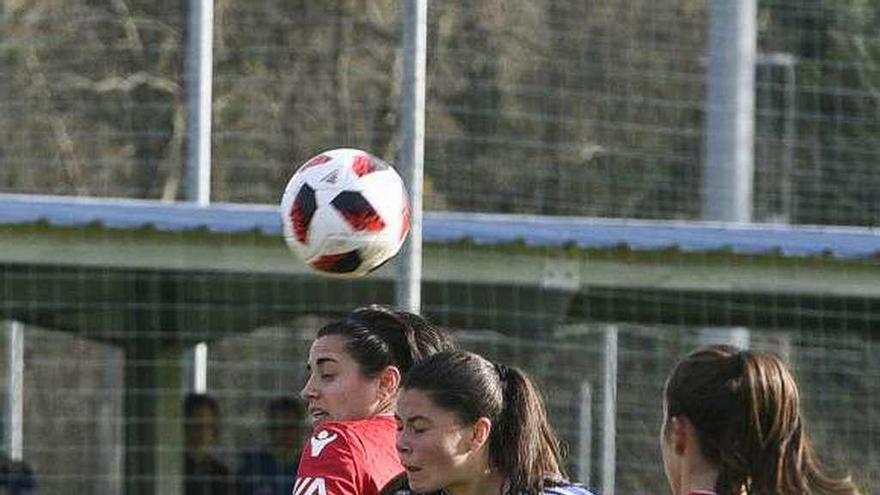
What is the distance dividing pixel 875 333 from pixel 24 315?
4075 mm

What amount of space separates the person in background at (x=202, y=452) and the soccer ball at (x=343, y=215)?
417cm

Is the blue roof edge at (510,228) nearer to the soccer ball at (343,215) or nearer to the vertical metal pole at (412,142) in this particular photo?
the vertical metal pole at (412,142)

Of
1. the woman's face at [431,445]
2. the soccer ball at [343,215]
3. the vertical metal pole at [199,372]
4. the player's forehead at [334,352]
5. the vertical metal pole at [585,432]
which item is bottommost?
the vertical metal pole at [585,432]

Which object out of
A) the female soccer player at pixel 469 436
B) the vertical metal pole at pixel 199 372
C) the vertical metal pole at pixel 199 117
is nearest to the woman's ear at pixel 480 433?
the female soccer player at pixel 469 436

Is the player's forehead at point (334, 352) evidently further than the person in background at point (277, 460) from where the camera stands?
No

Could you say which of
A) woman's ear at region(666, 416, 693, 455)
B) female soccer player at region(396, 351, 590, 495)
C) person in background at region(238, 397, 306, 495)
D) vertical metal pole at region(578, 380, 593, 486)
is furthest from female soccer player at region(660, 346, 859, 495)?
vertical metal pole at region(578, 380, 593, 486)

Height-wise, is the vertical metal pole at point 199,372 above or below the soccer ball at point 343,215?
below

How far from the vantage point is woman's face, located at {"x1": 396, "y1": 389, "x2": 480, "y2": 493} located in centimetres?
384

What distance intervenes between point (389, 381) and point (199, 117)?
15.8 feet

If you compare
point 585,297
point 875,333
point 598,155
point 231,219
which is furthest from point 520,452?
point 598,155

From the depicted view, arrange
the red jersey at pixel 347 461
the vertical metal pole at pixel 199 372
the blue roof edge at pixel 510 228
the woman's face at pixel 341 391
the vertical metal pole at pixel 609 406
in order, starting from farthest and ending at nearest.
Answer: the vertical metal pole at pixel 199 372
the vertical metal pole at pixel 609 406
the blue roof edge at pixel 510 228
the woman's face at pixel 341 391
the red jersey at pixel 347 461

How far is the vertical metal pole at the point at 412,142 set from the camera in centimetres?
633

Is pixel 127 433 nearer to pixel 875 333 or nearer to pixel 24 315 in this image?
pixel 24 315

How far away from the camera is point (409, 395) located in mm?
3881
